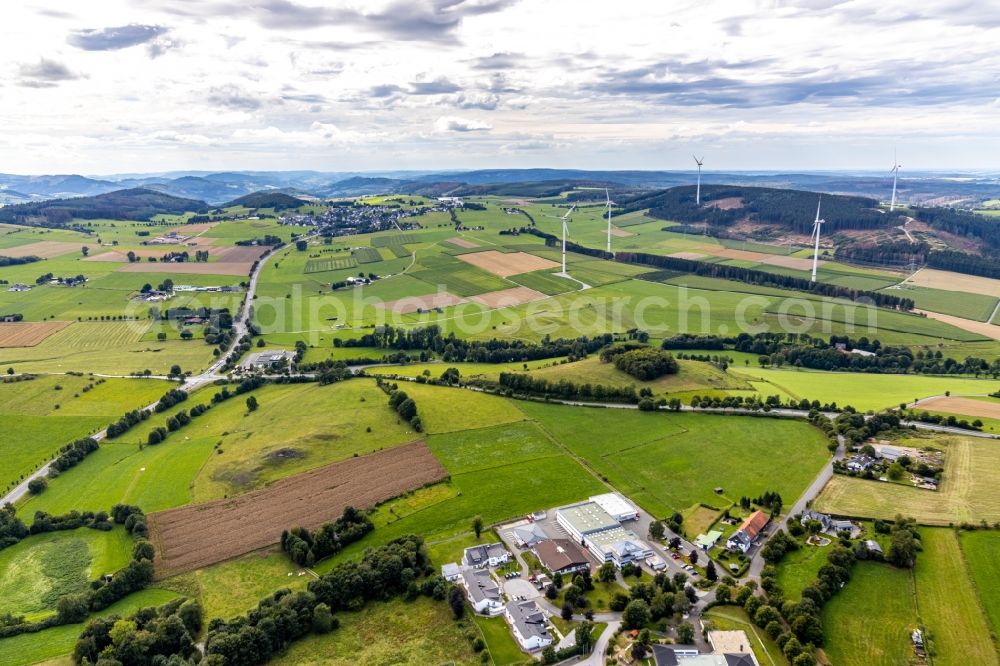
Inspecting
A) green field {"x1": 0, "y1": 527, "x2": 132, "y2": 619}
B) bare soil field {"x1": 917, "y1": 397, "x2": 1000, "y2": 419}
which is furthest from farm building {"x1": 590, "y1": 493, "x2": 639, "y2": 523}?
bare soil field {"x1": 917, "y1": 397, "x2": 1000, "y2": 419}

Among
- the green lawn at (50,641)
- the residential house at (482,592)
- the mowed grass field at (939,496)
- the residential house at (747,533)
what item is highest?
the mowed grass field at (939,496)

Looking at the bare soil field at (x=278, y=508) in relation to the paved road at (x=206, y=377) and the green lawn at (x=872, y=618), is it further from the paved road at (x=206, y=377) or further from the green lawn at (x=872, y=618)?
the green lawn at (x=872, y=618)

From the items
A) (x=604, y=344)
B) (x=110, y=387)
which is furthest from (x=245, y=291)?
(x=604, y=344)

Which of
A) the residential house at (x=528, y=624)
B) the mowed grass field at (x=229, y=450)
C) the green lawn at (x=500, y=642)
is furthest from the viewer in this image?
the mowed grass field at (x=229, y=450)

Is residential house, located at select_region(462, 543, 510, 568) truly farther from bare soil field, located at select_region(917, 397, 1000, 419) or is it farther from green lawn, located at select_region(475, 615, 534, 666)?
bare soil field, located at select_region(917, 397, 1000, 419)

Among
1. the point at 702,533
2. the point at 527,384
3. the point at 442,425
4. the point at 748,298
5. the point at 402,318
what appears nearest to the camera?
the point at 702,533

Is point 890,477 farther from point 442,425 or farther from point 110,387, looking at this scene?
point 110,387

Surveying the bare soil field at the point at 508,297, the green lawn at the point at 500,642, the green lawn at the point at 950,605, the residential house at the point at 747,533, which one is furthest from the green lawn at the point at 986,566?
the bare soil field at the point at 508,297
